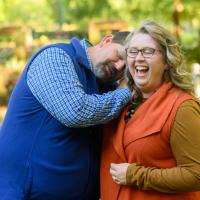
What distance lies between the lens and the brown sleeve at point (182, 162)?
241 centimetres

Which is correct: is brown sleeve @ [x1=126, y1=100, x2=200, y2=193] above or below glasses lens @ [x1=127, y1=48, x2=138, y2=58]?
below

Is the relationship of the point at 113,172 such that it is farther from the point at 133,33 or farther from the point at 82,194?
the point at 133,33

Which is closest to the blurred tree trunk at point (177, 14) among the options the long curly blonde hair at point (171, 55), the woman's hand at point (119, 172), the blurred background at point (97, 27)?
the blurred background at point (97, 27)

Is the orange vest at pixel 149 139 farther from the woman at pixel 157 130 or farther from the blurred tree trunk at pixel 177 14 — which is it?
the blurred tree trunk at pixel 177 14

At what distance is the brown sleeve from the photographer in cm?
241

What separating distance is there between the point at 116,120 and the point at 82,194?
0.48 metres

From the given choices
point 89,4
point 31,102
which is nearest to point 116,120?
point 31,102

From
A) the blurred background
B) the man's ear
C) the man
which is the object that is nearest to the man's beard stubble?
the man

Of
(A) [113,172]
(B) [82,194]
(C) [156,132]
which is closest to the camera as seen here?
(C) [156,132]

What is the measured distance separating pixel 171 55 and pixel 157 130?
15.5 inches

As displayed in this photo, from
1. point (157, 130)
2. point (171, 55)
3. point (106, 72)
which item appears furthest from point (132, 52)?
point (157, 130)

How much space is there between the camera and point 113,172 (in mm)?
2643

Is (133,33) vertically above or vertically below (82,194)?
above

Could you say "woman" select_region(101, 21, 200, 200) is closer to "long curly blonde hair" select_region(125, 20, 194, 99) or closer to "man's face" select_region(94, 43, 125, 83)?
"long curly blonde hair" select_region(125, 20, 194, 99)
